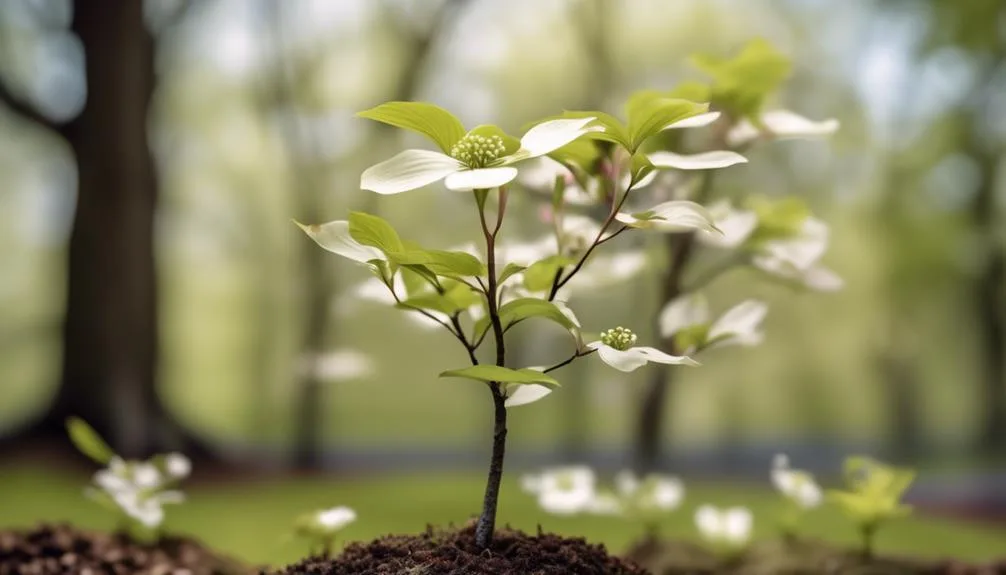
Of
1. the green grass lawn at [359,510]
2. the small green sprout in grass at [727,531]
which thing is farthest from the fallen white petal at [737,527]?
the green grass lawn at [359,510]

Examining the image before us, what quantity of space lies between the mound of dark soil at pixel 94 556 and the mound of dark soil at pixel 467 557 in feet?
1.17

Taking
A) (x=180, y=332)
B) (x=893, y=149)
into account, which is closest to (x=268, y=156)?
(x=180, y=332)

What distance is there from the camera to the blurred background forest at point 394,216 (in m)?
3.40

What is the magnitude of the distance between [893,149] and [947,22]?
855 millimetres

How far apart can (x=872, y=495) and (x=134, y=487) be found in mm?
1023

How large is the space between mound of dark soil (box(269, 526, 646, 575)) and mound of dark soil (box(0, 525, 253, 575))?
0.36m

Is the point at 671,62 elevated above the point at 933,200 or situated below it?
above

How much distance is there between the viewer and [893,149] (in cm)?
552

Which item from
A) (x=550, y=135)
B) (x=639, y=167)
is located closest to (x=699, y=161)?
(x=639, y=167)

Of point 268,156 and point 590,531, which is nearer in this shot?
point 590,531

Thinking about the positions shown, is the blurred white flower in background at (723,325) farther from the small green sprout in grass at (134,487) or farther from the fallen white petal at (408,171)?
the small green sprout in grass at (134,487)

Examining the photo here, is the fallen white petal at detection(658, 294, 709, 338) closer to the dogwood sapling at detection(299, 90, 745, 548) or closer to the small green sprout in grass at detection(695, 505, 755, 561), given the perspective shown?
the dogwood sapling at detection(299, 90, 745, 548)

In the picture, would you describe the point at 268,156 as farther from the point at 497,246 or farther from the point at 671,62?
the point at 497,246

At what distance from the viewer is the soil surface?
1.21 meters
